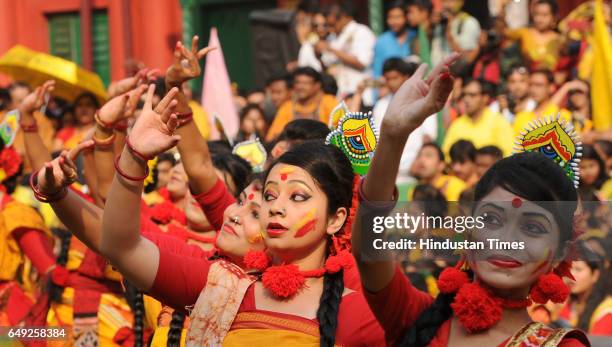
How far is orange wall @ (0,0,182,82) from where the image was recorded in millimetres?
13797

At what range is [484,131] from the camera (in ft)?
26.9

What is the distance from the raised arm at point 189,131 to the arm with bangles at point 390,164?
1.55 metres

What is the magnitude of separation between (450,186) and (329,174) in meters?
3.96

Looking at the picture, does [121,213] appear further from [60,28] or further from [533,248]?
[60,28]

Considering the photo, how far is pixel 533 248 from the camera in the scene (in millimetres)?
3113

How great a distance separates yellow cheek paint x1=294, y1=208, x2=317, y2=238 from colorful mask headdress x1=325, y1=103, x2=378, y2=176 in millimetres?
362

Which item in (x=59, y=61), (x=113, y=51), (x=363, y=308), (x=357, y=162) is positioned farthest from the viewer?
(x=113, y=51)

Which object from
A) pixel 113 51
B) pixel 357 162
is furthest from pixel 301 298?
pixel 113 51

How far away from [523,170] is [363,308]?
65cm

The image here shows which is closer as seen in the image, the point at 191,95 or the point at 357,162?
the point at 357,162

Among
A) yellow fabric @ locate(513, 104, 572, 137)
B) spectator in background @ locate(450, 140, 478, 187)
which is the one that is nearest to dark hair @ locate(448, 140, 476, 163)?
spectator in background @ locate(450, 140, 478, 187)

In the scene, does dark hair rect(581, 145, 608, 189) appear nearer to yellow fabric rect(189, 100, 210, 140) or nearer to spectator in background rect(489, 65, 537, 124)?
spectator in background rect(489, 65, 537, 124)

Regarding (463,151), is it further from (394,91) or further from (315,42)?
(315,42)

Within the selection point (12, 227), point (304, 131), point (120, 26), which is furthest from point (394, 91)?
point (120, 26)
